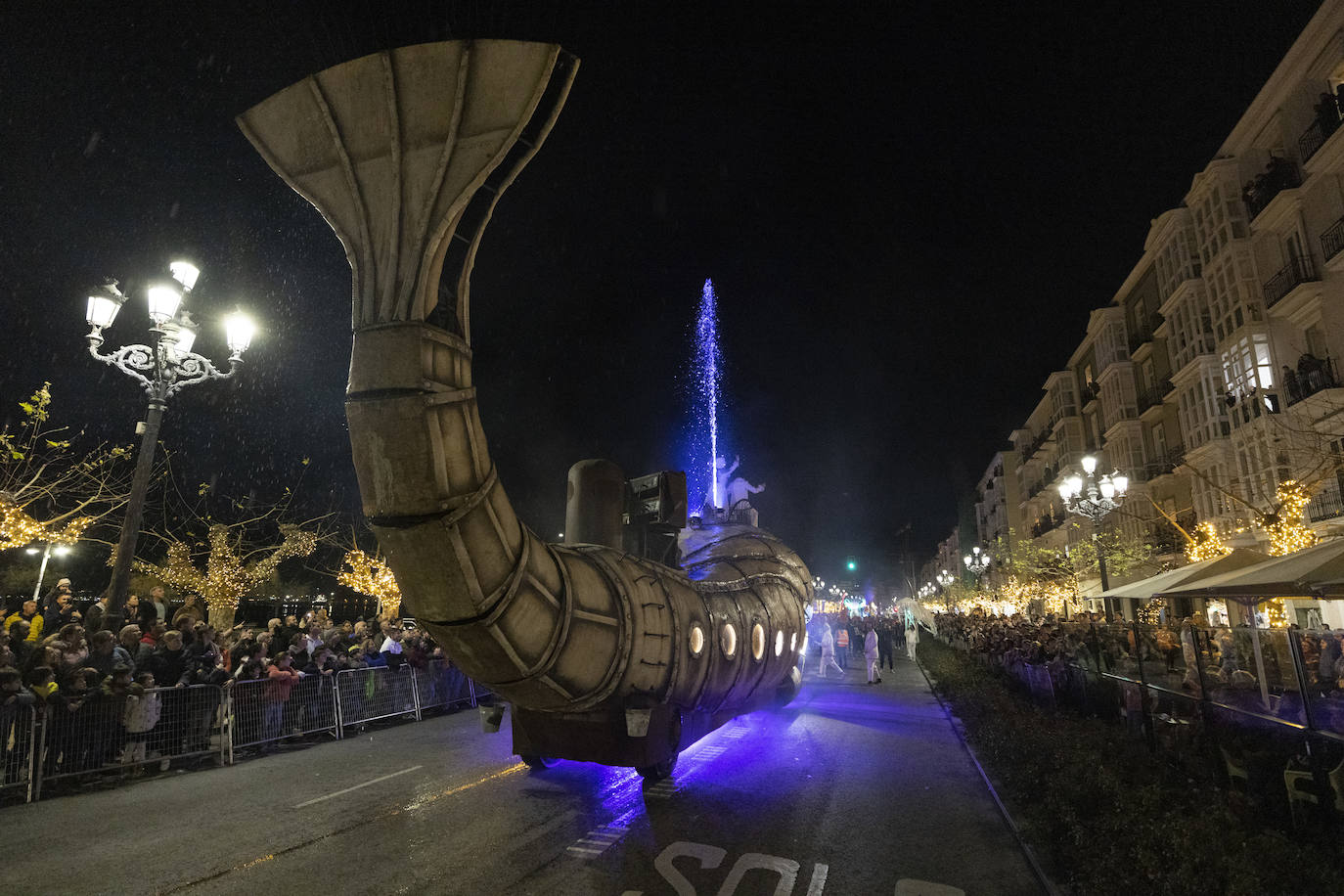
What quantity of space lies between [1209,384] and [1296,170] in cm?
791

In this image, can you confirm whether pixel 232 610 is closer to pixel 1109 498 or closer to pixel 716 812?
pixel 716 812

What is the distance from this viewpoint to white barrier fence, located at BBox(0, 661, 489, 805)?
7.67 metres

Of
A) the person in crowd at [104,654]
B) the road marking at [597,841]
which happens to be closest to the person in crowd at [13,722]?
the person in crowd at [104,654]

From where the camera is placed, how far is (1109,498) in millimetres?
17094

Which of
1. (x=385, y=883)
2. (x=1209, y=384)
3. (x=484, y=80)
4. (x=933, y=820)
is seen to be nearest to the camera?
(x=484, y=80)

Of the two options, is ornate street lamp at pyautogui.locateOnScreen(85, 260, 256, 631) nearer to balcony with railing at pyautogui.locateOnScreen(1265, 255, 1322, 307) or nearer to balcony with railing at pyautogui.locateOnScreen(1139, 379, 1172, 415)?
balcony with railing at pyautogui.locateOnScreen(1265, 255, 1322, 307)

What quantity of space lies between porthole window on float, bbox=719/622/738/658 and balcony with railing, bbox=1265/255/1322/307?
22.1 m

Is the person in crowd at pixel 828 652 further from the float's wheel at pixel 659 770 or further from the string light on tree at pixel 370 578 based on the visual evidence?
the string light on tree at pixel 370 578


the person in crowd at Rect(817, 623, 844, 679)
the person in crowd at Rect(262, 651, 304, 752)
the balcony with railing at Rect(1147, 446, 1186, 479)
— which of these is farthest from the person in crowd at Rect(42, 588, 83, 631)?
the balcony with railing at Rect(1147, 446, 1186, 479)

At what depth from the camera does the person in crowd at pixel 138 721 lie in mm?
8578

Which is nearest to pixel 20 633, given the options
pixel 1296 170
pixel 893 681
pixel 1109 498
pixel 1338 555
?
pixel 1338 555

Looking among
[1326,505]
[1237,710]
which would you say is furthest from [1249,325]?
[1237,710]

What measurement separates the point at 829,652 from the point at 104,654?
22252mm

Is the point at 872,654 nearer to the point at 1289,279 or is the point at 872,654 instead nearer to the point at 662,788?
the point at 662,788
